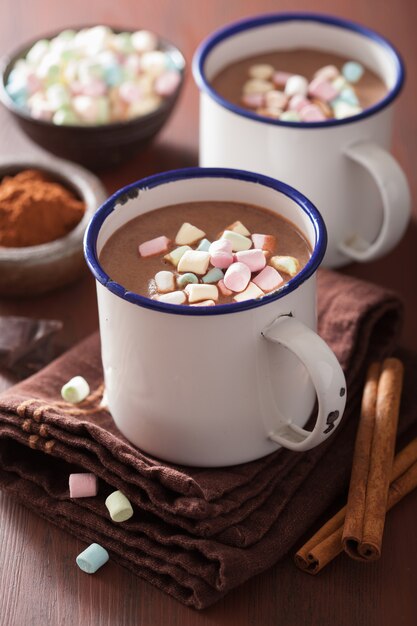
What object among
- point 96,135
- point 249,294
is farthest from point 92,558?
point 96,135

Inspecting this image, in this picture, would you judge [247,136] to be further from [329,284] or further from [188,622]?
[188,622]

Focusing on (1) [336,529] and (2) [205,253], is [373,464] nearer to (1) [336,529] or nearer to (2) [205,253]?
(1) [336,529]

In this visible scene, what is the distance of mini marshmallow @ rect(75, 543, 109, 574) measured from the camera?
1198mm

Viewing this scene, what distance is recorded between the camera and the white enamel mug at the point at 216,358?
1144mm

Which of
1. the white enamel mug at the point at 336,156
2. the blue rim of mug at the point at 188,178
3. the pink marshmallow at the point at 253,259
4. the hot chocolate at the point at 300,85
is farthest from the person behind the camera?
the hot chocolate at the point at 300,85

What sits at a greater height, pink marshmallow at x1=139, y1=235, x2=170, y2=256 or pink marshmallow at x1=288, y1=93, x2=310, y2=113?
pink marshmallow at x1=139, y1=235, x2=170, y2=256

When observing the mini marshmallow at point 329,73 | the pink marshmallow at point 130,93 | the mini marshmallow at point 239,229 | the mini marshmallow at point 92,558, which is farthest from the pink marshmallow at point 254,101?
the mini marshmallow at point 92,558

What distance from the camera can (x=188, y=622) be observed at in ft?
3.80

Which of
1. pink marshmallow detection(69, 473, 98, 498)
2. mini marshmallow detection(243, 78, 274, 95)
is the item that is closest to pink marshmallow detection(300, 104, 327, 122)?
mini marshmallow detection(243, 78, 274, 95)

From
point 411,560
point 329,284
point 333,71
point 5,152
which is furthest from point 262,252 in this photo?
point 5,152

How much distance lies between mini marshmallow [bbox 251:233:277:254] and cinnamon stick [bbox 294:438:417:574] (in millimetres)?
299

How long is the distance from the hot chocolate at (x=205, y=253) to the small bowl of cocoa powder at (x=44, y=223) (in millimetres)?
235

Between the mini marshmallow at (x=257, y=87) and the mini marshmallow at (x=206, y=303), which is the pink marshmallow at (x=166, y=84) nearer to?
the mini marshmallow at (x=257, y=87)

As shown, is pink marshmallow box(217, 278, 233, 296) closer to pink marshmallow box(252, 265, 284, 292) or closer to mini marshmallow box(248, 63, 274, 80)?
pink marshmallow box(252, 265, 284, 292)
